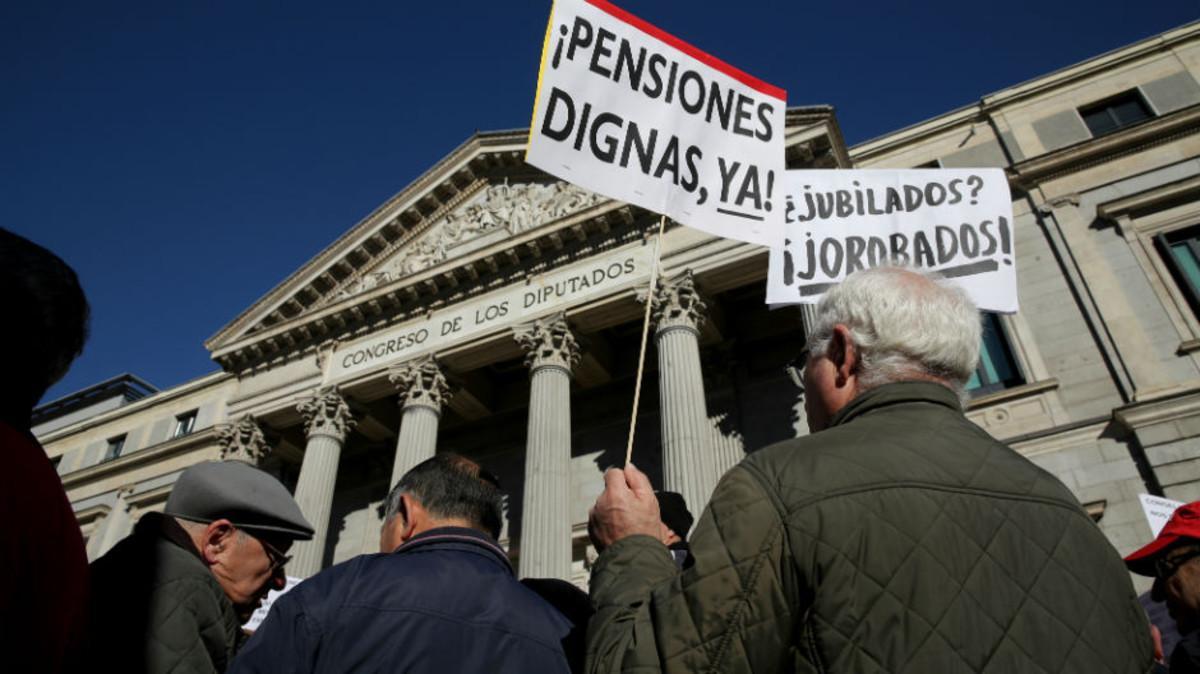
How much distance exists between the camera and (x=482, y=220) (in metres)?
20.0

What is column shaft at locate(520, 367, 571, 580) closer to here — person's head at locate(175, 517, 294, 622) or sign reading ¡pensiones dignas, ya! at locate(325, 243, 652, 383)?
sign reading ¡pensiones dignas, ya! at locate(325, 243, 652, 383)

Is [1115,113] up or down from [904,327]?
up

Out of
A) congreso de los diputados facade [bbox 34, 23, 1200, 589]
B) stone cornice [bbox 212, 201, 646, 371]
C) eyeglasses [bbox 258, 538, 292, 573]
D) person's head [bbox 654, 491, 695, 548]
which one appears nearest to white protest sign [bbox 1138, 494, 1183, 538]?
congreso de los diputados facade [bbox 34, 23, 1200, 589]

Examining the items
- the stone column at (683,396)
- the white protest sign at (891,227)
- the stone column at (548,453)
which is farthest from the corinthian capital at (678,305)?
the white protest sign at (891,227)

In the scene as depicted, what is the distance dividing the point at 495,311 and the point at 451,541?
15.3 metres

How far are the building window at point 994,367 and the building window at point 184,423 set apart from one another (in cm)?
2370

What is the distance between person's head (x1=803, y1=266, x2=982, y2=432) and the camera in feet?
7.14

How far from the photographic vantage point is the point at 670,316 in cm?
1496

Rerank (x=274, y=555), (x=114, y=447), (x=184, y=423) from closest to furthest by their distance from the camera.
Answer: (x=274, y=555) → (x=184, y=423) → (x=114, y=447)

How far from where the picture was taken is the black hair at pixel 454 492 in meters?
2.77

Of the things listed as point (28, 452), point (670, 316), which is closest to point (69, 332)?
point (28, 452)

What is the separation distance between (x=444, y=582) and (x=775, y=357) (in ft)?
50.8

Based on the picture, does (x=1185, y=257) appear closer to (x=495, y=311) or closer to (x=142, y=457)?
(x=495, y=311)

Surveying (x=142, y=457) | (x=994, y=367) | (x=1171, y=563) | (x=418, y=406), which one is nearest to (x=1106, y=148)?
(x=994, y=367)
